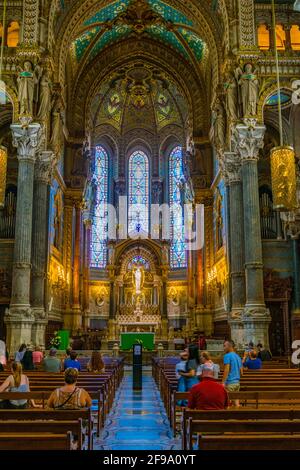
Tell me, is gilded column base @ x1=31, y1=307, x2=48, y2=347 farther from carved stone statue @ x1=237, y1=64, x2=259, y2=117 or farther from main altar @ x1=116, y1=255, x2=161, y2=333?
main altar @ x1=116, y1=255, x2=161, y2=333

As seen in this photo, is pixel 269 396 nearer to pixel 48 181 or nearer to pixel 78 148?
pixel 48 181

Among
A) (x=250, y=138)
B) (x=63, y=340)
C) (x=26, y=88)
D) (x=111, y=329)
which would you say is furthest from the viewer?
(x=111, y=329)

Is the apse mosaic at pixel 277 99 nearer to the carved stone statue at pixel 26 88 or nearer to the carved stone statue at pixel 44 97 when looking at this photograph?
the carved stone statue at pixel 44 97

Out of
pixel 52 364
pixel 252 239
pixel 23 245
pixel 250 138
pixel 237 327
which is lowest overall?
pixel 52 364

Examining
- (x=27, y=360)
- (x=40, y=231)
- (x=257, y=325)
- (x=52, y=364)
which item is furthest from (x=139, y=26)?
(x=52, y=364)

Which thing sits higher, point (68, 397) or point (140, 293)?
point (140, 293)

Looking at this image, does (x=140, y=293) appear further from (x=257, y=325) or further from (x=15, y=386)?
(x=15, y=386)

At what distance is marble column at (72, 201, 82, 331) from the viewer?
3153cm

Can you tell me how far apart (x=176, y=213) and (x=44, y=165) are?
64.7 feet

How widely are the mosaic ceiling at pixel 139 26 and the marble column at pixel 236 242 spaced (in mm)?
11179

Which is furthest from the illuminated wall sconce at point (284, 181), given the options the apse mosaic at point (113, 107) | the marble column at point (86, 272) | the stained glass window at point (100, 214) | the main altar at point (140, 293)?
the apse mosaic at point (113, 107)

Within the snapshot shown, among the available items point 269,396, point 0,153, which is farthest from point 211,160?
point 269,396

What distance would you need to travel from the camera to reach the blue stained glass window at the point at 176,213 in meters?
40.0

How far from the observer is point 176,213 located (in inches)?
1640
